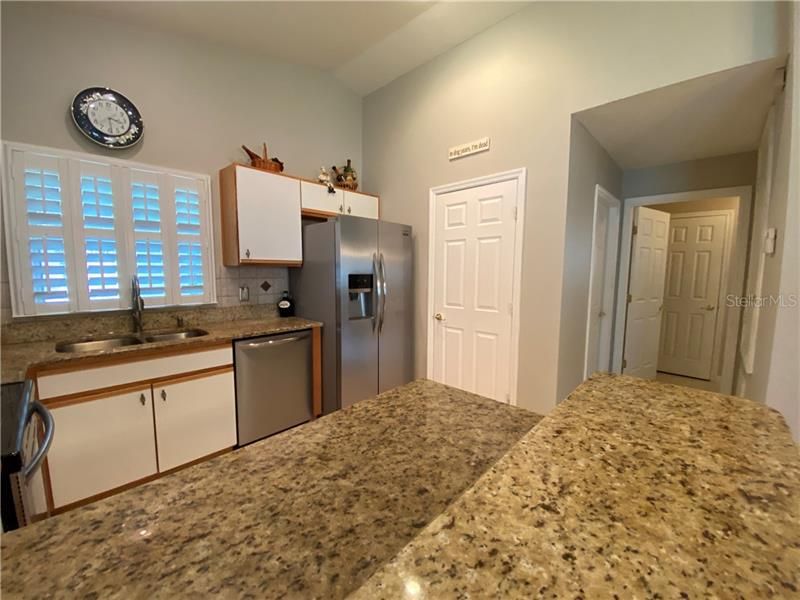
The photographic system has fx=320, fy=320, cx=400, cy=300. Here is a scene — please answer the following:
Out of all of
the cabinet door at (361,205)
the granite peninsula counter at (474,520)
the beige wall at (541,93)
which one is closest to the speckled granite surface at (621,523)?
the granite peninsula counter at (474,520)

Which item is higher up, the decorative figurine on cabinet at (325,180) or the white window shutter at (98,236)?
the decorative figurine on cabinet at (325,180)

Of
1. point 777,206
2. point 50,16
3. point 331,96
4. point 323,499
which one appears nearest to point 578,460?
point 323,499

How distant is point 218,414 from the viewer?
2174 mm

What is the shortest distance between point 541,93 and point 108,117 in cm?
297

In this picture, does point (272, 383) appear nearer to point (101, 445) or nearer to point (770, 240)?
point (101, 445)

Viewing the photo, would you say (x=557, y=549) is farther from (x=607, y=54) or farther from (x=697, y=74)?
(x=607, y=54)

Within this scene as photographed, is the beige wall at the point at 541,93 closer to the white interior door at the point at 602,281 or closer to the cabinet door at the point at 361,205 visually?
the cabinet door at the point at 361,205

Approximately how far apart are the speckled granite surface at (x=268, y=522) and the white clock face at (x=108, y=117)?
2.59 m

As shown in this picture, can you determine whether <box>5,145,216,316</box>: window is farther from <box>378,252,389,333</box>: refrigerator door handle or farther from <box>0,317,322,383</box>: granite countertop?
<box>378,252,389,333</box>: refrigerator door handle

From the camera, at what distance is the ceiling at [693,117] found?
1780mm

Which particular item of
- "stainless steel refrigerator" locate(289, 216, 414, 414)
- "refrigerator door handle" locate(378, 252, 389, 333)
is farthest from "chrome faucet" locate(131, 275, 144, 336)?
"refrigerator door handle" locate(378, 252, 389, 333)

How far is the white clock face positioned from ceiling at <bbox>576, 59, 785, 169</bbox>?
3.10 metres

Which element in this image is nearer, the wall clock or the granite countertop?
the granite countertop

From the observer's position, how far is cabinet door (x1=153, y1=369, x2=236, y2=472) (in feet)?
6.42
